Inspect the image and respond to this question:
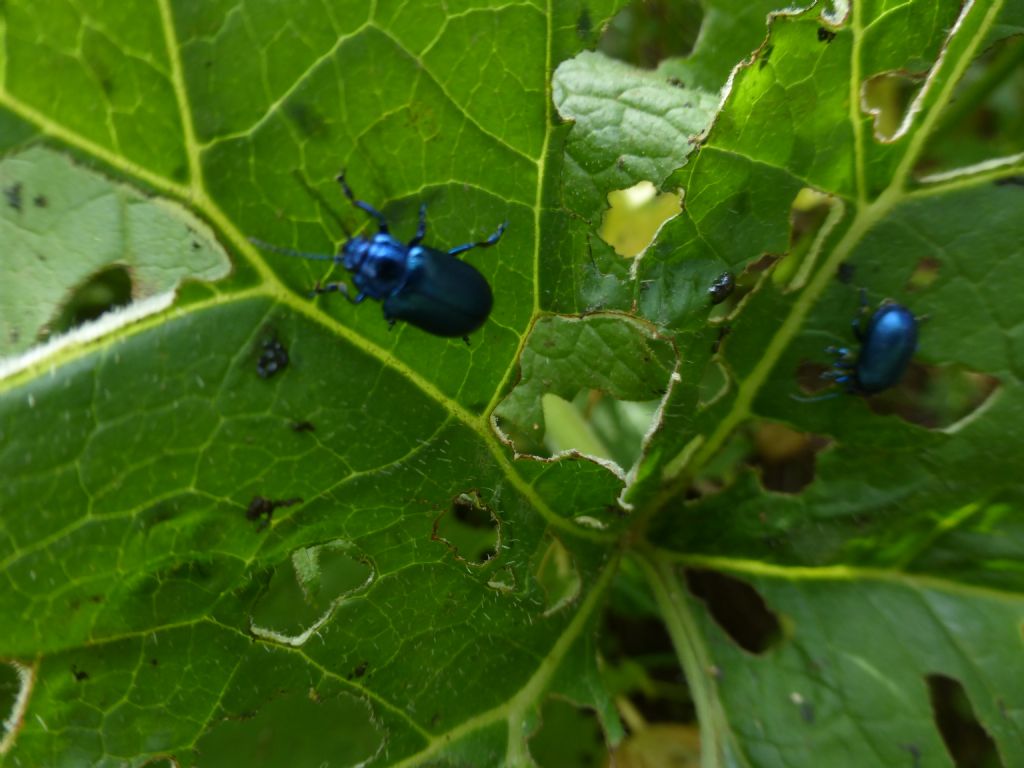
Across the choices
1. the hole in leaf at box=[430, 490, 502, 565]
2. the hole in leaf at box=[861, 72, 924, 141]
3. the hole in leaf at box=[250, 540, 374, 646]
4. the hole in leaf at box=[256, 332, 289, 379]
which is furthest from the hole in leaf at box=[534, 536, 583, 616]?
the hole in leaf at box=[861, 72, 924, 141]

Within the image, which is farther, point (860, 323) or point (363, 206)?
point (860, 323)

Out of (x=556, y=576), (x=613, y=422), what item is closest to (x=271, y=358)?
(x=556, y=576)

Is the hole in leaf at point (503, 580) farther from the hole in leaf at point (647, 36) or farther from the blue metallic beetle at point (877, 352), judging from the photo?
the hole in leaf at point (647, 36)

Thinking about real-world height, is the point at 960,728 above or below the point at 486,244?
below

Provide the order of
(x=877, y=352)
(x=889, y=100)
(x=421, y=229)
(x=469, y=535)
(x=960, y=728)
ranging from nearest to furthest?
(x=421, y=229) < (x=877, y=352) < (x=469, y=535) < (x=960, y=728) < (x=889, y=100)

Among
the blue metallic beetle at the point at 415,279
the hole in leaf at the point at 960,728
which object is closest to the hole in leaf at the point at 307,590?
the blue metallic beetle at the point at 415,279

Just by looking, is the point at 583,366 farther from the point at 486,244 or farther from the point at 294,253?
the point at 294,253

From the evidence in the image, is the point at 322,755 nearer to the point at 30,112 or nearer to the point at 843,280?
the point at 30,112

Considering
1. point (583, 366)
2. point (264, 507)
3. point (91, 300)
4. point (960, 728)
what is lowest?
point (960, 728)
